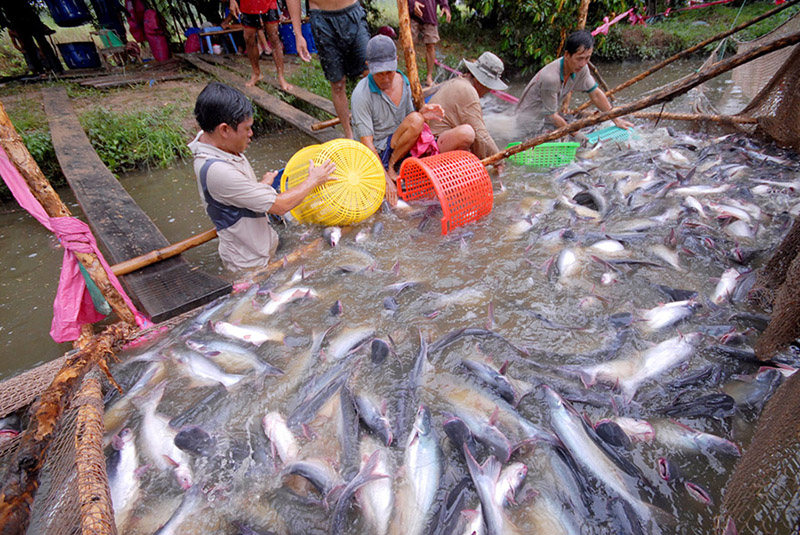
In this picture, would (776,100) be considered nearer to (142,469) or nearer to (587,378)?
(587,378)

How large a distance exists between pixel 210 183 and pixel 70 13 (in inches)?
432

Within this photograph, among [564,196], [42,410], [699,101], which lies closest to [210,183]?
[42,410]

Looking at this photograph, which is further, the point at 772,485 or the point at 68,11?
the point at 68,11

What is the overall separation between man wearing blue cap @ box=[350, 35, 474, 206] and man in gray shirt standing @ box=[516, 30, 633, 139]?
190cm

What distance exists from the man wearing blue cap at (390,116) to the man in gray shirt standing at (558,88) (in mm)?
1903

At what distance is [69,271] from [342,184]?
7.75 feet

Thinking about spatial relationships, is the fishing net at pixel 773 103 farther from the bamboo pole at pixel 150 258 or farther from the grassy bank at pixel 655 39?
the grassy bank at pixel 655 39

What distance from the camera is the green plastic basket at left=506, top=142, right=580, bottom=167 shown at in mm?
5411

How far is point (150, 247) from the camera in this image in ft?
12.0

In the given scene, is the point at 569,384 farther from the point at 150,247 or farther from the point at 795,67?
the point at 795,67

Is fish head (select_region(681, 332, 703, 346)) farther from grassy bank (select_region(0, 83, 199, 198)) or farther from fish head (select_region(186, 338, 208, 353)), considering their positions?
grassy bank (select_region(0, 83, 199, 198))

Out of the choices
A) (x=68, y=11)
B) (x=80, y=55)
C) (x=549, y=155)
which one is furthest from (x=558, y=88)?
(x=68, y=11)

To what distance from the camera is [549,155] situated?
18.1 ft

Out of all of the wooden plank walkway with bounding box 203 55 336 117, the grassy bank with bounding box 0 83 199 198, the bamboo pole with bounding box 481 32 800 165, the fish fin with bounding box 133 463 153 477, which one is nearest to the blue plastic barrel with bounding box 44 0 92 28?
the wooden plank walkway with bounding box 203 55 336 117
